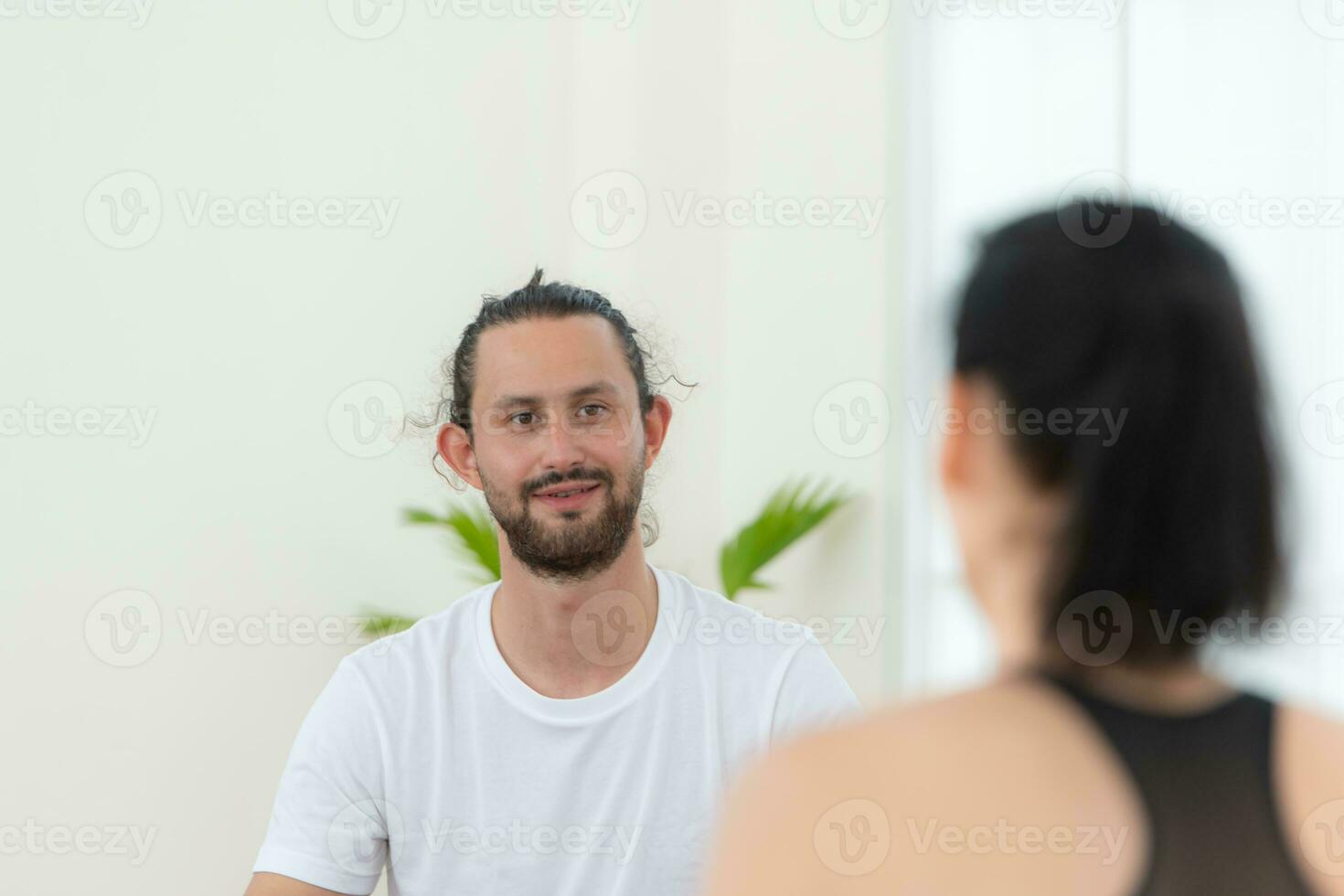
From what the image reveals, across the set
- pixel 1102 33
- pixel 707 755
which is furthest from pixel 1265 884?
pixel 1102 33

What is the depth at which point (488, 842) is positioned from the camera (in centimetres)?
165

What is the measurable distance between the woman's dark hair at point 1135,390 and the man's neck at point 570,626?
1.14 metres

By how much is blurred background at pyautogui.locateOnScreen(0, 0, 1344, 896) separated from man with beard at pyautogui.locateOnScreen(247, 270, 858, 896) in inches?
42.3

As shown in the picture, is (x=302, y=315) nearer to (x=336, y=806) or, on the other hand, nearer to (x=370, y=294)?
(x=370, y=294)
